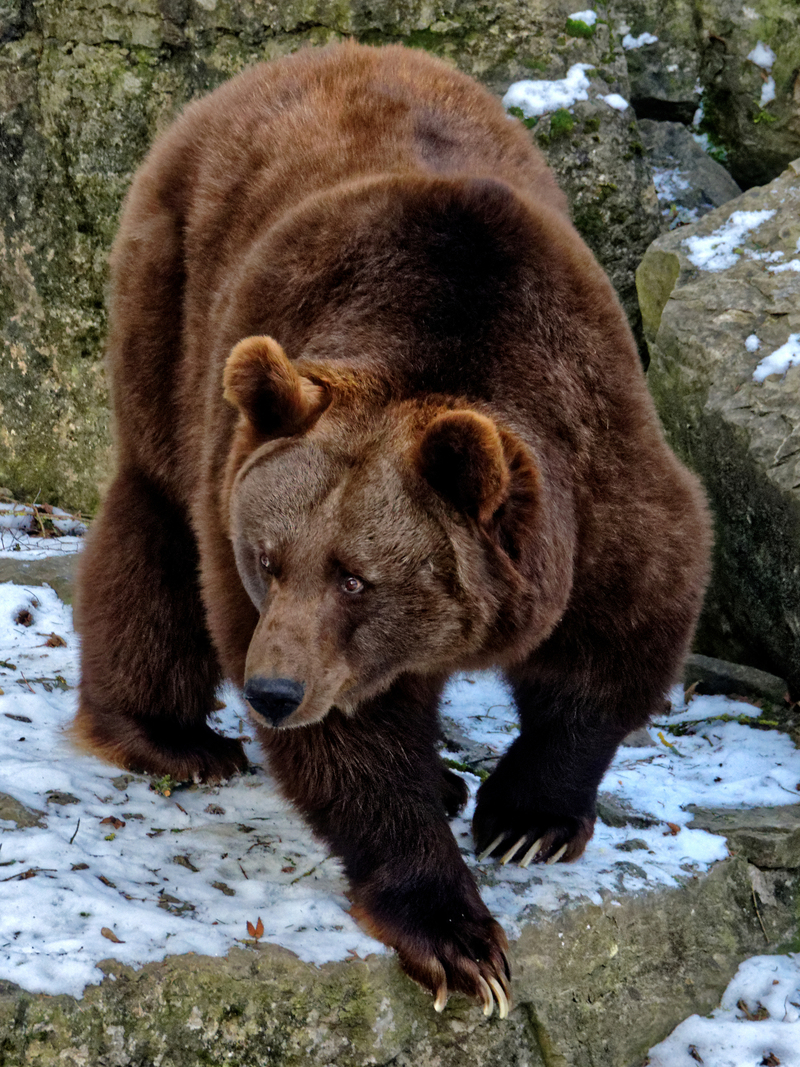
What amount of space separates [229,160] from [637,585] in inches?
92.9

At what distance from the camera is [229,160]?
4.50 metres

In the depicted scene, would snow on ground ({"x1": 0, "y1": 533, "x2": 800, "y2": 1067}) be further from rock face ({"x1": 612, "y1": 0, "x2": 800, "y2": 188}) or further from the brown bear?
rock face ({"x1": 612, "y1": 0, "x2": 800, "y2": 188})

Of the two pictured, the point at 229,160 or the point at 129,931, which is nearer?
the point at 129,931

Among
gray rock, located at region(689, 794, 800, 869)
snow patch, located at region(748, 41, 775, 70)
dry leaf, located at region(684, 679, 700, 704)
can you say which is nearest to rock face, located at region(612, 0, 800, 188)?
snow patch, located at region(748, 41, 775, 70)

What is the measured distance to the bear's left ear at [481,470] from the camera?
116 inches

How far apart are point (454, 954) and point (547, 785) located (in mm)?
894

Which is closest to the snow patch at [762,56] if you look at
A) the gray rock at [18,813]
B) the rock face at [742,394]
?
the rock face at [742,394]

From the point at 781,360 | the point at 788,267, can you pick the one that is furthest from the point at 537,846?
the point at 788,267

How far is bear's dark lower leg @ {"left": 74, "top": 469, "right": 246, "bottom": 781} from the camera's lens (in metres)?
4.79

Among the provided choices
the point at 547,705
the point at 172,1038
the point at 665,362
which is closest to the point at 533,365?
the point at 547,705

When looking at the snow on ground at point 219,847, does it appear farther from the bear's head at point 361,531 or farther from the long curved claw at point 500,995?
the bear's head at point 361,531

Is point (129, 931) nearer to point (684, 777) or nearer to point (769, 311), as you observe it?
point (684, 777)

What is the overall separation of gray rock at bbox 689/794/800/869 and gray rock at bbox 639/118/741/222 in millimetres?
4705

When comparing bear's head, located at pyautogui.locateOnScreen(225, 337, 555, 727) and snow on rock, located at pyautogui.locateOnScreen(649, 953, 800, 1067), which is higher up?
bear's head, located at pyautogui.locateOnScreen(225, 337, 555, 727)
